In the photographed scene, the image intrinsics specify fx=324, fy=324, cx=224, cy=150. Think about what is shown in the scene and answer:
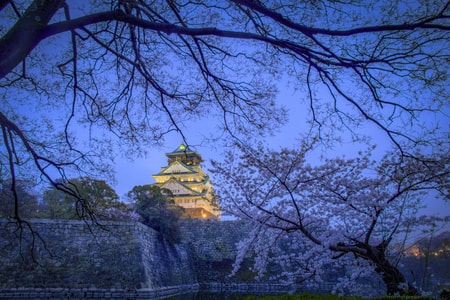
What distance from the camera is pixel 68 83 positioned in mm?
4582

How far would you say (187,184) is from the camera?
35.2 m

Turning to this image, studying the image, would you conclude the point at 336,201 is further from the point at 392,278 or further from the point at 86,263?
the point at 86,263

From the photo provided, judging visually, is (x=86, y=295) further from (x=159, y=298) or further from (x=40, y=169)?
(x=40, y=169)

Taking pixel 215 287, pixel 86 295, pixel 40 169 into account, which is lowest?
pixel 215 287

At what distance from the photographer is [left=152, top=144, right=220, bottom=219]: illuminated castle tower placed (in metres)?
32.6

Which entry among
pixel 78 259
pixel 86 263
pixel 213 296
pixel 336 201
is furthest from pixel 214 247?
pixel 336 201

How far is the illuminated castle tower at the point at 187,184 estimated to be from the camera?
32594mm

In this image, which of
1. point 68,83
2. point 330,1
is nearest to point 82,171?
point 68,83

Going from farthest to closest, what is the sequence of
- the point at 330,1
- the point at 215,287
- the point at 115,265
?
the point at 215,287
the point at 115,265
the point at 330,1

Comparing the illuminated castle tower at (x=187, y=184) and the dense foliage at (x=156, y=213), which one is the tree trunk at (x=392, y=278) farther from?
the illuminated castle tower at (x=187, y=184)

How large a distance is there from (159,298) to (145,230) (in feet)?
9.91

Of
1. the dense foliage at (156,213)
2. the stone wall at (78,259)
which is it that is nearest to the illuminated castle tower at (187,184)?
the dense foliage at (156,213)

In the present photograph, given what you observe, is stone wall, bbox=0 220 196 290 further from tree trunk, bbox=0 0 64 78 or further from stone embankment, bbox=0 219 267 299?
tree trunk, bbox=0 0 64 78

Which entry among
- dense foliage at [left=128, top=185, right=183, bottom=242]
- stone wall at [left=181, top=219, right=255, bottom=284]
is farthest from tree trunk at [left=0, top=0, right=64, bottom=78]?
stone wall at [left=181, top=219, right=255, bottom=284]
